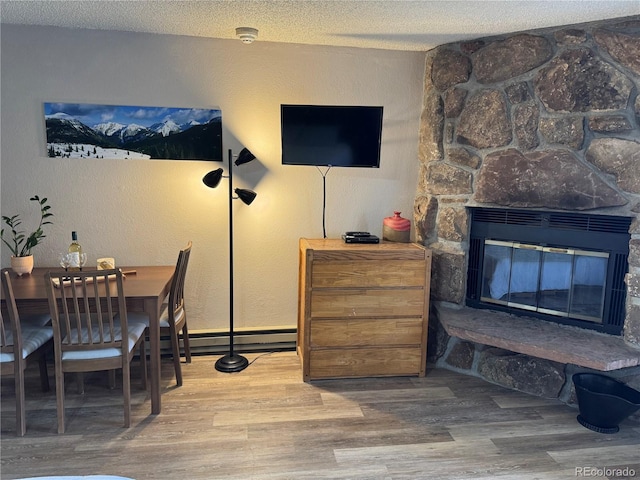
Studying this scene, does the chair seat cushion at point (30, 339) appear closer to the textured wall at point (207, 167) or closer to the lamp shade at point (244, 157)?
the textured wall at point (207, 167)

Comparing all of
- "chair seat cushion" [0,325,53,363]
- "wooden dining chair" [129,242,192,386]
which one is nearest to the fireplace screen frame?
"wooden dining chair" [129,242,192,386]

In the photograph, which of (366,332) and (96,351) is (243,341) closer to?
(366,332)

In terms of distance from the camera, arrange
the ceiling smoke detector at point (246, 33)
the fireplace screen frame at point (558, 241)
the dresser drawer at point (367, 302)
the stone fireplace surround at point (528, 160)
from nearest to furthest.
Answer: the stone fireplace surround at point (528, 160) < the fireplace screen frame at point (558, 241) < the ceiling smoke detector at point (246, 33) < the dresser drawer at point (367, 302)

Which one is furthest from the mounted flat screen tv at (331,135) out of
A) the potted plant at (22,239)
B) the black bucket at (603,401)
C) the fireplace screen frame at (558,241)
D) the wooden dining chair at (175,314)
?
the black bucket at (603,401)

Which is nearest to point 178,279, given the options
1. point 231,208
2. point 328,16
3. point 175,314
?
point 175,314

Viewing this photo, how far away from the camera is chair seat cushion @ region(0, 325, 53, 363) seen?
2312 millimetres

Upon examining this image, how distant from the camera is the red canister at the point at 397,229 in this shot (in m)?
3.20

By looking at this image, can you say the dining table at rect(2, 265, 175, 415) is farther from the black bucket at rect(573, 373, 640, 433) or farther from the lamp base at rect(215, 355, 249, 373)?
the black bucket at rect(573, 373, 640, 433)

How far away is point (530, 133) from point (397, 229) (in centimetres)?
101

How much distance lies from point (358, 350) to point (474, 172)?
1.39 metres

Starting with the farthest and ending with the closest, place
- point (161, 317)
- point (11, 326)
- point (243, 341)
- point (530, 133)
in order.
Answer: point (243, 341), point (161, 317), point (530, 133), point (11, 326)

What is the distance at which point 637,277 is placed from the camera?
2557mm

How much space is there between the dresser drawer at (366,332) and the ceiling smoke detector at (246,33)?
1.80 metres

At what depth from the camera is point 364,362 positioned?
302 cm
